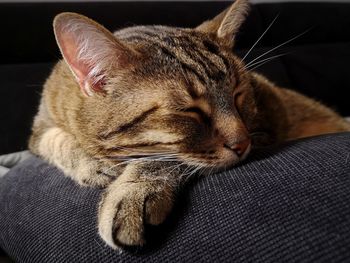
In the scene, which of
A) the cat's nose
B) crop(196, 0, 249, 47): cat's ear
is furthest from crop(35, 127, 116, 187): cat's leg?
crop(196, 0, 249, 47): cat's ear

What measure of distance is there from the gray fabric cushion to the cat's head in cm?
8

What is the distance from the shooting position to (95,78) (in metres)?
0.89

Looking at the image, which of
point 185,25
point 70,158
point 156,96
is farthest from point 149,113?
point 185,25

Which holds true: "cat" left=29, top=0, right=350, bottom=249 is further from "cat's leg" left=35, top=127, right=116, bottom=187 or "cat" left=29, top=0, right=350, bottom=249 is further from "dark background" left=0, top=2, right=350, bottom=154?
"dark background" left=0, top=2, right=350, bottom=154

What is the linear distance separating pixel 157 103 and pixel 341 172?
0.38 metres

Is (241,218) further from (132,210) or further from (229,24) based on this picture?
(229,24)

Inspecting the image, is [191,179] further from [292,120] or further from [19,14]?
[19,14]

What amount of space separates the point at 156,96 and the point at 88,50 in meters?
0.18

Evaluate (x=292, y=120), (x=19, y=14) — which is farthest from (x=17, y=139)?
(x=292, y=120)

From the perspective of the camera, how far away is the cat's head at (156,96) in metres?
0.79

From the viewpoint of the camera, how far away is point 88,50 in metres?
0.84

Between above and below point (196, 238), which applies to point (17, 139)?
below

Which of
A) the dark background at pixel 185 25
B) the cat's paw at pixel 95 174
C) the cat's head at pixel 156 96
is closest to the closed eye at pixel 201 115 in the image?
the cat's head at pixel 156 96

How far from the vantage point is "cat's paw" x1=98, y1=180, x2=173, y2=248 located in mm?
632
